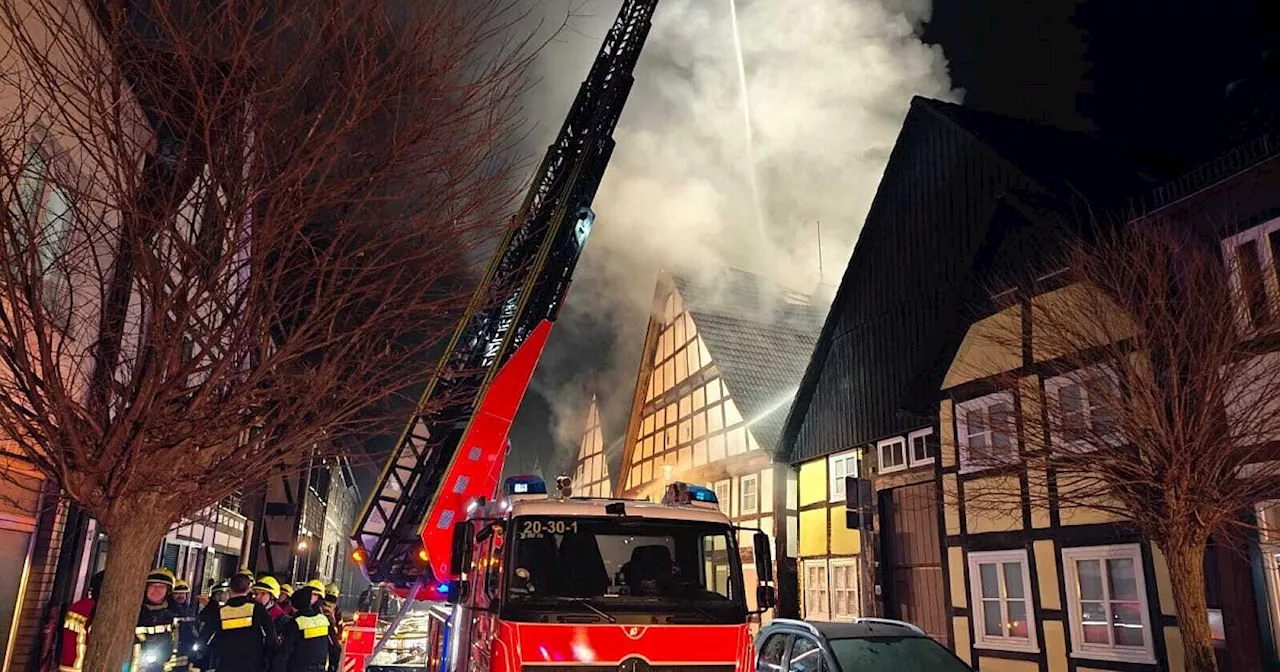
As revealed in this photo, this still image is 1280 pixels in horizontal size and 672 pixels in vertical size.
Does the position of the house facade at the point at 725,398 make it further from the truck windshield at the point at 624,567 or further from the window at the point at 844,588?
the truck windshield at the point at 624,567

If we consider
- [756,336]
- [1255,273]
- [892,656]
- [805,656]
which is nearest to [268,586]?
[805,656]

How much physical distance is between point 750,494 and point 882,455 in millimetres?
4303

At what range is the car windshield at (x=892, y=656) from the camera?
6.54 metres

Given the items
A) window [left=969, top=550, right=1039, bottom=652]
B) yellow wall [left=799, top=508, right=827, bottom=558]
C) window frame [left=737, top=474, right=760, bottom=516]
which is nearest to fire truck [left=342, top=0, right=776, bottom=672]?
window [left=969, top=550, right=1039, bottom=652]

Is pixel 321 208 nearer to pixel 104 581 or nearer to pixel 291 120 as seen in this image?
pixel 291 120

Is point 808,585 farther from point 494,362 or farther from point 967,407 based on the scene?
point 494,362

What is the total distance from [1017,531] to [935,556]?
1796 mm

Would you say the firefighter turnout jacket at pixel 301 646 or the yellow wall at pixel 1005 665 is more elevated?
the firefighter turnout jacket at pixel 301 646

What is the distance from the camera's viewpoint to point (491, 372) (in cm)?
918

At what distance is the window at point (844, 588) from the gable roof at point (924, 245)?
2002 mm

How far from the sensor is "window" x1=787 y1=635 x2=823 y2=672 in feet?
21.2

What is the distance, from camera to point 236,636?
21.8 feet

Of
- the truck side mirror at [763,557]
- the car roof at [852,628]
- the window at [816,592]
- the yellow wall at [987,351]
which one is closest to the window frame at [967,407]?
the yellow wall at [987,351]

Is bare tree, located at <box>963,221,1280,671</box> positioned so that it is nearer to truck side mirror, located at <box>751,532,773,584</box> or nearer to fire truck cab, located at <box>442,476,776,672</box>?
truck side mirror, located at <box>751,532,773,584</box>
